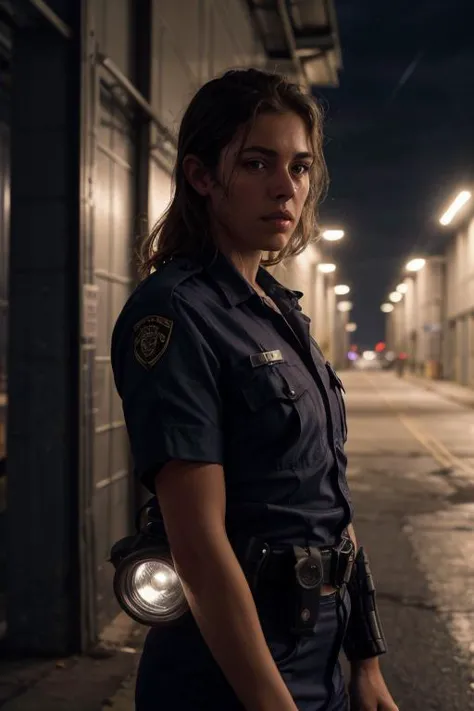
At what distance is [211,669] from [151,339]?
70 centimetres

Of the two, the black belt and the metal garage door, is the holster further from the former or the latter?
the metal garage door

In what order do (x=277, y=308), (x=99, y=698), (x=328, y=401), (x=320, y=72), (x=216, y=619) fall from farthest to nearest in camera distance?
1. (x=320, y=72)
2. (x=99, y=698)
3. (x=277, y=308)
4. (x=328, y=401)
5. (x=216, y=619)

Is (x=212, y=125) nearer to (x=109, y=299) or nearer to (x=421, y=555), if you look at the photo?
(x=109, y=299)

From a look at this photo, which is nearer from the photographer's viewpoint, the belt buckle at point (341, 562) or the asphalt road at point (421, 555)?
the belt buckle at point (341, 562)

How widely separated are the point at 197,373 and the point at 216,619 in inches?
18.2

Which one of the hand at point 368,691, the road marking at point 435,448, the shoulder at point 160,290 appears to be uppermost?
the shoulder at point 160,290

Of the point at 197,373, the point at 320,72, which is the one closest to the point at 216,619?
the point at 197,373

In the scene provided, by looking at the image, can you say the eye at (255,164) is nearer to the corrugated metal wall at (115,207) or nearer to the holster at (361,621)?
the holster at (361,621)

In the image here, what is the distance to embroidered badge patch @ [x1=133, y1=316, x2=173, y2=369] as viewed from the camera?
5.00ft

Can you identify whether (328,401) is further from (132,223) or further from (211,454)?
(132,223)

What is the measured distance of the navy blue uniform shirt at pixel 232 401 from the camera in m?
1.51

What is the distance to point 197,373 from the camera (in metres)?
1.53

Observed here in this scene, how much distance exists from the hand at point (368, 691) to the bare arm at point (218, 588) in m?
0.63

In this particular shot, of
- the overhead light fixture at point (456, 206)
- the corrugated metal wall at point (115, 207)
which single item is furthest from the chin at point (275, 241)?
the overhead light fixture at point (456, 206)
